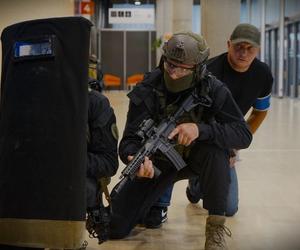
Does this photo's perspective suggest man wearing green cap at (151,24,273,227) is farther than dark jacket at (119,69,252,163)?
Yes

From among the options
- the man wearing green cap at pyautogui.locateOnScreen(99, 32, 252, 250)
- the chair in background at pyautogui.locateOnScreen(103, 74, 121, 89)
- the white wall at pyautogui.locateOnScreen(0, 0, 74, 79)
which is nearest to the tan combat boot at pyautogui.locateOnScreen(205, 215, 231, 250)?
the man wearing green cap at pyautogui.locateOnScreen(99, 32, 252, 250)

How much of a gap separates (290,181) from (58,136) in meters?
3.06

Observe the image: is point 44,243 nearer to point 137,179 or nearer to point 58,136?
point 58,136

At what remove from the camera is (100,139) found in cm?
239

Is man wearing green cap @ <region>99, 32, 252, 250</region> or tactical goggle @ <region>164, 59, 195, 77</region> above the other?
tactical goggle @ <region>164, 59, 195, 77</region>

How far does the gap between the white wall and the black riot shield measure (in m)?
7.67

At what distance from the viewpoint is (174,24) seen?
852 inches

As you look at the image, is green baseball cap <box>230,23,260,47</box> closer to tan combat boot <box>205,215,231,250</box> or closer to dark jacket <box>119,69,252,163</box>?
dark jacket <box>119,69,252,163</box>

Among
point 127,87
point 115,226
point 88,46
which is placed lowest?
point 127,87

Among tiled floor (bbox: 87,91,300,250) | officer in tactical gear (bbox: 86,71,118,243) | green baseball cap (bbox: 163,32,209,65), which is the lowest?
tiled floor (bbox: 87,91,300,250)

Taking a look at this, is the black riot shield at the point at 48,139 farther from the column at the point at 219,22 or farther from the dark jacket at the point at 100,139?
the column at the point at 219,22

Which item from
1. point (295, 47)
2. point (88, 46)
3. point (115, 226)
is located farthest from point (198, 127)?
point (295, 47)

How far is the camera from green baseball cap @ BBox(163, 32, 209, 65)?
2.59 meters

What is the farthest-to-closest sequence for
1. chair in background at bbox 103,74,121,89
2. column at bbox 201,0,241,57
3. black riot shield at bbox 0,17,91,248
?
chair in background at bbox 103,74,121,89 < column at bbox 201,0,241,57 < black riot shield at bbox 0,17,91,248
